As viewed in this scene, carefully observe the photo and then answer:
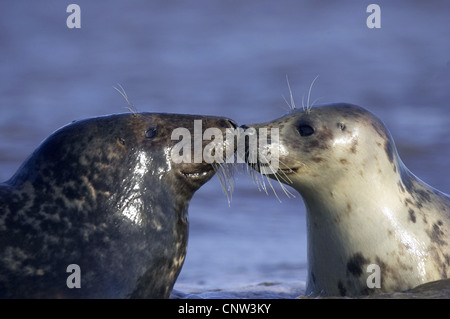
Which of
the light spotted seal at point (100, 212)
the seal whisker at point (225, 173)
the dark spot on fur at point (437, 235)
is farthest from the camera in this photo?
the dark spot on fur at point (437, 235)

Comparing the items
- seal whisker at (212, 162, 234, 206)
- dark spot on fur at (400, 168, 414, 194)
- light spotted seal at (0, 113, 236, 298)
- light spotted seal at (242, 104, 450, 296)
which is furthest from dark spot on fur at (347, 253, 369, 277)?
light spotted seal at (0, 113, 236, 298)

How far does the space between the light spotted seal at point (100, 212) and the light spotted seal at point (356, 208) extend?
1.45m

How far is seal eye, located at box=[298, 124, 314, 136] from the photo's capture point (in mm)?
7277

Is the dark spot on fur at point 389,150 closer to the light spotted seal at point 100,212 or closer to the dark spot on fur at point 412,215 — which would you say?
the dark spot on fur at point 412,215

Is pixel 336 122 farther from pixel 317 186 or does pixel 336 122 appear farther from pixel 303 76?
pixel 303 76

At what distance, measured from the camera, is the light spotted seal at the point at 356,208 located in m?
6.96

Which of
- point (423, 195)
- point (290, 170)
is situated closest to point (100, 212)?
point (290, 170)

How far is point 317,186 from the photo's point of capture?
7.19m

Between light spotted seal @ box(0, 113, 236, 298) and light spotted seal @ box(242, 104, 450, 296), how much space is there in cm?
145

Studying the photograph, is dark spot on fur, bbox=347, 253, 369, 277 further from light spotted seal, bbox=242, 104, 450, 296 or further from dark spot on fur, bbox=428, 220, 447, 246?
dark spot on fur, bbox=428, 220, 447, 246

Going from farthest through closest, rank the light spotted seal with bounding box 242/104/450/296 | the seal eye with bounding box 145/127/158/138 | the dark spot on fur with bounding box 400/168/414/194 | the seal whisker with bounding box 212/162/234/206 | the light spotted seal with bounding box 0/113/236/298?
the dark spot on fur with bounding box 400/168/414/194, the light spotted seal with bounding box 242/104/450/296, the seal whisker with bounding box 212/162/234/206, the seal eye with bounding box 145/127/158/138, the light spotted seal with bounding box 0/113/236/298

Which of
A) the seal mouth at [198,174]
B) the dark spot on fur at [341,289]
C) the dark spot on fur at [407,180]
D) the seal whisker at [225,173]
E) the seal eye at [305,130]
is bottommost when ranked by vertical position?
the dark spot on fur at [341,289]

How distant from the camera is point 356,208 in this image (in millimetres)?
7133

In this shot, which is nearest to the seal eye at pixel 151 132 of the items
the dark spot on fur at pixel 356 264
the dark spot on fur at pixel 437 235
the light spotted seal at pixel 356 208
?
the light spotted seal at pixel 356 208
